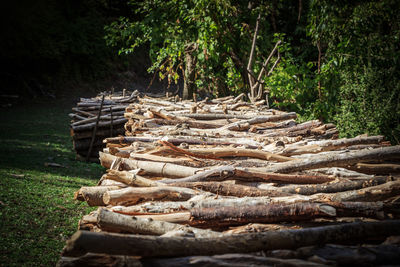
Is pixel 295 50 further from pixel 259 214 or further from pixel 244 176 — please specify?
pixel 259 214

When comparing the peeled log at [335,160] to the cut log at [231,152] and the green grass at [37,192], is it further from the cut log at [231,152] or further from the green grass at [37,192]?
the green grass at [37,192]

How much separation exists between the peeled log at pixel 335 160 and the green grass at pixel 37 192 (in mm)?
3408

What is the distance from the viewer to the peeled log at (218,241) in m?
1.40

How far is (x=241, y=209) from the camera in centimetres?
182

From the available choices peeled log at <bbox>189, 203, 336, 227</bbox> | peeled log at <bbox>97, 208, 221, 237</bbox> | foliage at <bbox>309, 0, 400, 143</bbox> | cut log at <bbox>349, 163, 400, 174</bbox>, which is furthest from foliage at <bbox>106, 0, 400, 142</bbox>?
peeled log at <bbox>97, 208, 221, 237</bbox>

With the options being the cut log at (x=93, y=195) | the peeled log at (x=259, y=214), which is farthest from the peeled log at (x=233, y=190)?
the cut log at (x=93, y=195)

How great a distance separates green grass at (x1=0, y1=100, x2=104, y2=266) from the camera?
180 inches

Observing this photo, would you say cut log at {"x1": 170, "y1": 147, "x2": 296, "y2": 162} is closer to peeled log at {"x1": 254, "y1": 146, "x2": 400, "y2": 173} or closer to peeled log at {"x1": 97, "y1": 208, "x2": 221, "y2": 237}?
peeled log at {"x1": 254, "y1": 146, "x2": 400, "y2": 173}

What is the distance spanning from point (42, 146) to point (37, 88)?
39.5 feet

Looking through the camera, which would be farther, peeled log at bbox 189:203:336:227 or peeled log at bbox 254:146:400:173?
peeled log at bbox 254:146:400:173

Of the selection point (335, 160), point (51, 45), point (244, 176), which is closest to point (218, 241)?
point (244, 176)

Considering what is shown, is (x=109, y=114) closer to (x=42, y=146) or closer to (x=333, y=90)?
(x=42, y=146)

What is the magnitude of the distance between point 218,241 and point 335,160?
1.54 meters

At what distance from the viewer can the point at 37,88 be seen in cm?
2102
